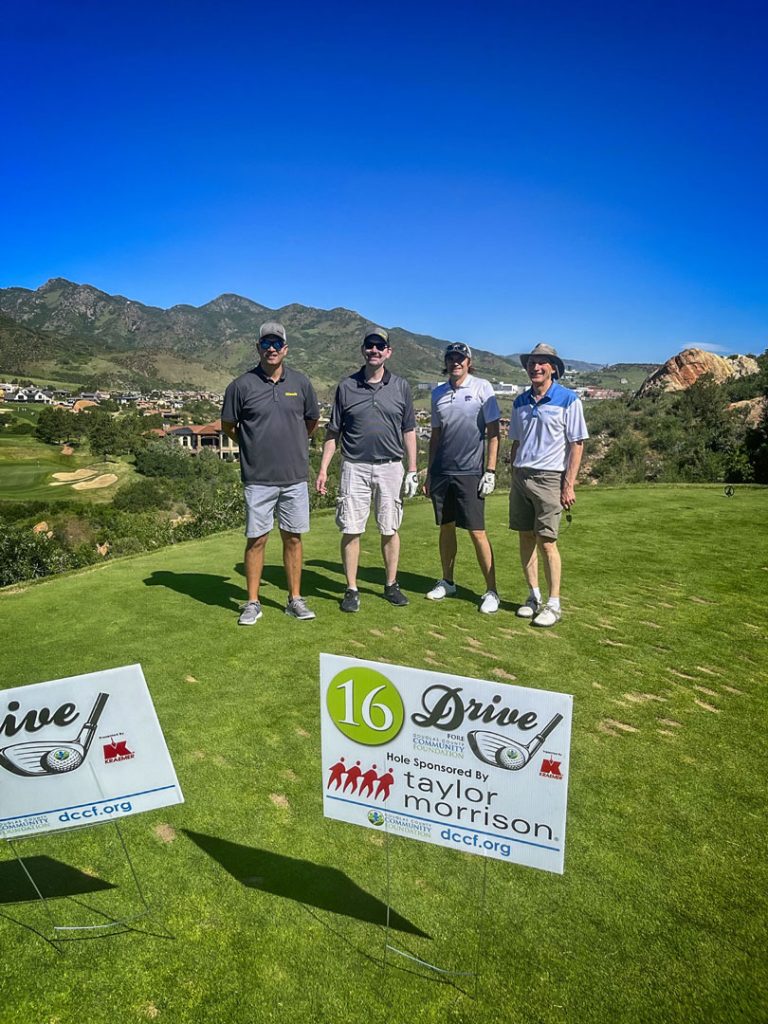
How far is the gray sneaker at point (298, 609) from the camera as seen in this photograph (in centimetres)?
527

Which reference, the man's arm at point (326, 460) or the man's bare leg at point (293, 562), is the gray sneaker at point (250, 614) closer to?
the man's bare leg at point (293, 562)

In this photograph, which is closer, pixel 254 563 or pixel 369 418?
pixel 254 563

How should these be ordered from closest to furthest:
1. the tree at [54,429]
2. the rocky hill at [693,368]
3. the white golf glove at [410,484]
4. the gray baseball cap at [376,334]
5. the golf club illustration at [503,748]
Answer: the golf club illustration at [503,748] < the gray baseball cap at [376,334] < the white golf glove at [410,484] < the rocky hill at [693,368] < the tree at [54,429]

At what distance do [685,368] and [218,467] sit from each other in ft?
211

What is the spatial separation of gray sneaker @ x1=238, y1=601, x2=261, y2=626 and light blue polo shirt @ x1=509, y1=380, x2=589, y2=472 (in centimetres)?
260

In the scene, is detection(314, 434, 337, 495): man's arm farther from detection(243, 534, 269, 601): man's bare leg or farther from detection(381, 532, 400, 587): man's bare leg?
detection(381, 532, 400, 587): man's bare leg

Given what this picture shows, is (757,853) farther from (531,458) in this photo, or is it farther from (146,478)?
→ (146,478)

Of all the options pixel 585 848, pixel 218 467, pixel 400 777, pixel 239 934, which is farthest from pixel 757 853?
pixel 218 467

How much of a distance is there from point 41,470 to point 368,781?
305 feet

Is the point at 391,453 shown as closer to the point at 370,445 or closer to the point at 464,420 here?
the point at 370,445

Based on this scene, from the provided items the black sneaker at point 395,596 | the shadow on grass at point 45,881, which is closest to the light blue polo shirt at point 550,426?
the black sneaker at point 395,596

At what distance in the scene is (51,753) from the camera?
237cm

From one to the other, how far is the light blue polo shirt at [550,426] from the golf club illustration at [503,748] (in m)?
3.56

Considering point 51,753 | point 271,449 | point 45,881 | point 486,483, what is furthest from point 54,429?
point 51,753
